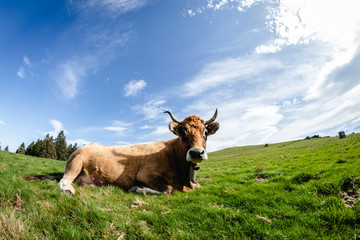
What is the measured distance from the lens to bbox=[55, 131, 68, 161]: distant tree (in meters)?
71.8

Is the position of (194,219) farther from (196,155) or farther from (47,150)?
(47,150)

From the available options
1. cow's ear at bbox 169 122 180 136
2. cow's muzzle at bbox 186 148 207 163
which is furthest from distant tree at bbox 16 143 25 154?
cow's muzzle at bbox 186 148 207 163

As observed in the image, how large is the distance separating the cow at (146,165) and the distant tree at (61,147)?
263 feet

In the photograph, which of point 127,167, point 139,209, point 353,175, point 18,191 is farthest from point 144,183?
point 353,175

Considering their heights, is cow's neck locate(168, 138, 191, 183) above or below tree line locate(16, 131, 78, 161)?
below

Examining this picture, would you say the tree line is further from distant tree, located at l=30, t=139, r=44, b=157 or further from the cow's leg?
the cow's leg

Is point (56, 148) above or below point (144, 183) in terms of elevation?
above

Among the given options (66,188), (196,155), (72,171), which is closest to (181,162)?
(196,155)

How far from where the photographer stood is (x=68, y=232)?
8.52 feet

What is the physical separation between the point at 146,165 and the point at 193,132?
2229 millimetres

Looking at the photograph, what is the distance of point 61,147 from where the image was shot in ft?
239

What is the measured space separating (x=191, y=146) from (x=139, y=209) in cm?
255

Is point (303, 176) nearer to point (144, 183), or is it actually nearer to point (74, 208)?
point (144, 183)

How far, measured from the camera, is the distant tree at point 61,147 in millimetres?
71750
